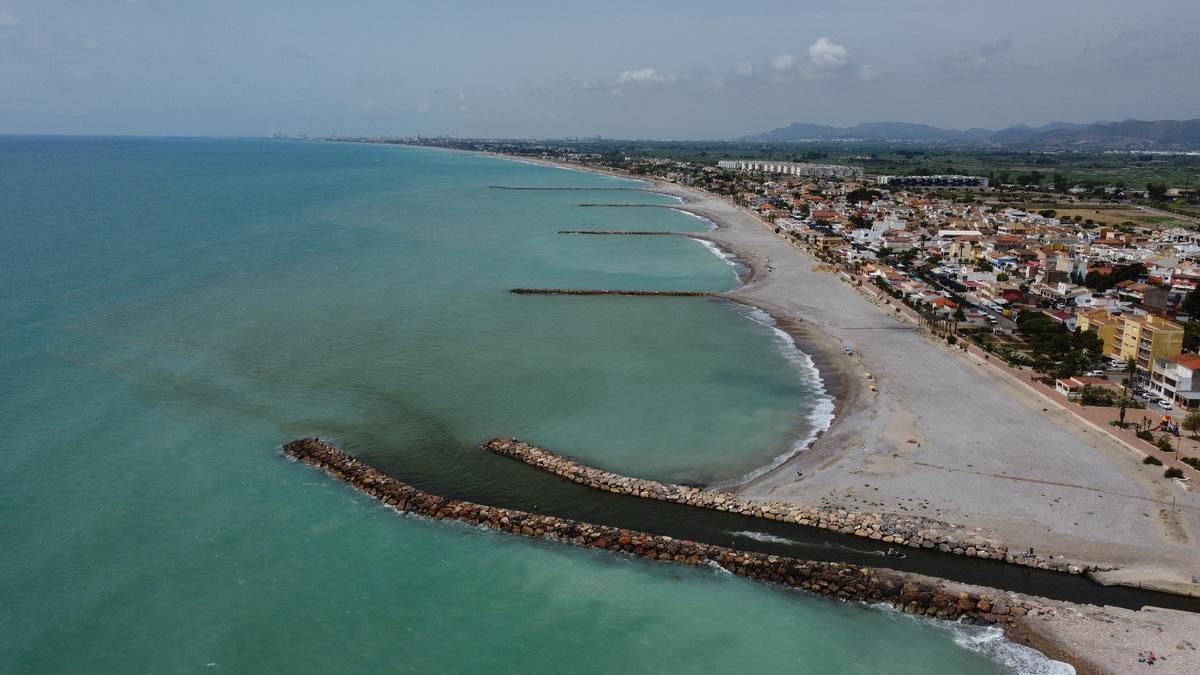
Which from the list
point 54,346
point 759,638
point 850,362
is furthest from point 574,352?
point 54,346

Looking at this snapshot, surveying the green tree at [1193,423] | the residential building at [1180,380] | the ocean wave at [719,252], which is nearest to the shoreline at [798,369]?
the ocean wave at [719,252]

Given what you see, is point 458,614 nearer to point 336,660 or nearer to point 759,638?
point 336,660

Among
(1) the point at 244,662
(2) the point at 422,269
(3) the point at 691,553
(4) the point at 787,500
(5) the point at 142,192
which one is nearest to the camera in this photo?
(1) the point at 244,662

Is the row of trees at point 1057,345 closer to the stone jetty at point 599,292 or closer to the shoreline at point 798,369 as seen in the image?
the shoreline at point 798,369

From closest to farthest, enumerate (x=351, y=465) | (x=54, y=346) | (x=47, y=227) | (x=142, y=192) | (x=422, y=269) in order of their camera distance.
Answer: (x=351, y=465) < (x=54, y=346) < (x=422, y=269) < (x=47, y=227) < (x=142, y=192)

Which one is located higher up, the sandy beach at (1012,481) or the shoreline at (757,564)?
the sandy beach at (1012,481)

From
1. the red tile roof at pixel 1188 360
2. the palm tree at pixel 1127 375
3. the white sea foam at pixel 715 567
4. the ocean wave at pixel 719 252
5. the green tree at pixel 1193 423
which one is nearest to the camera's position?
the white sea foam at pixel 715 567

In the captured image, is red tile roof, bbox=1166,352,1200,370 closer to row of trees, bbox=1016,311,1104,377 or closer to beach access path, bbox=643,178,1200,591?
row of trees, bbox=1016,311,1104,377
